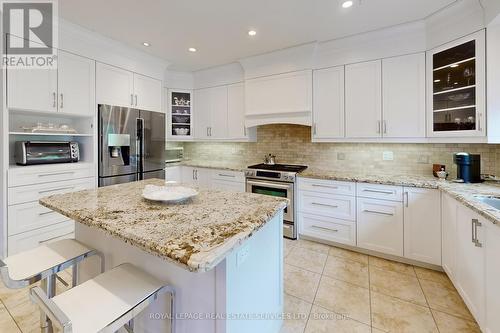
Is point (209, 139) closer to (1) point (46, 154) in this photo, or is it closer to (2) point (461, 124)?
(1) point (46, 154)

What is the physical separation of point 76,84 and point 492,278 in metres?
4.13

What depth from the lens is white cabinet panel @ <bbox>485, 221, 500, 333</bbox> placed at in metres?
1.35

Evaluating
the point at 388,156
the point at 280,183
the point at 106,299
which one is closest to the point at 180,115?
the point at 280,183

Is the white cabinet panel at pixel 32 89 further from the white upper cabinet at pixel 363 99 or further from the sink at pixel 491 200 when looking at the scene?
the sink at pixel 491 200

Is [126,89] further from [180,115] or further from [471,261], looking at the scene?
[471,261]

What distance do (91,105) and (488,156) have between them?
4.58m

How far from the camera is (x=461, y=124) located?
7.51ft

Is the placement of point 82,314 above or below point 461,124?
below

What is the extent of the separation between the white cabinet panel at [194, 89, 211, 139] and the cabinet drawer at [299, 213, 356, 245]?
2.30 metres

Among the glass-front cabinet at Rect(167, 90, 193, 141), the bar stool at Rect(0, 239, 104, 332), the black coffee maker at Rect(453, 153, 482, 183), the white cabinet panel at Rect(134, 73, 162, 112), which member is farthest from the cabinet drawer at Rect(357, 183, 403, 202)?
the white cabinet panel at Rect(134, 73, 162, 112)

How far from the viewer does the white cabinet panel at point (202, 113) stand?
423 centimetres

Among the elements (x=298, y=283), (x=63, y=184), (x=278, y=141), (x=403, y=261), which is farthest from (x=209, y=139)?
(x=403, y=261)

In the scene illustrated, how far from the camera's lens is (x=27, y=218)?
2.47 metres

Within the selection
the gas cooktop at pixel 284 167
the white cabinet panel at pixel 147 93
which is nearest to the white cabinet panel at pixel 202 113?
the white cabinet panel at pixel 147 93
